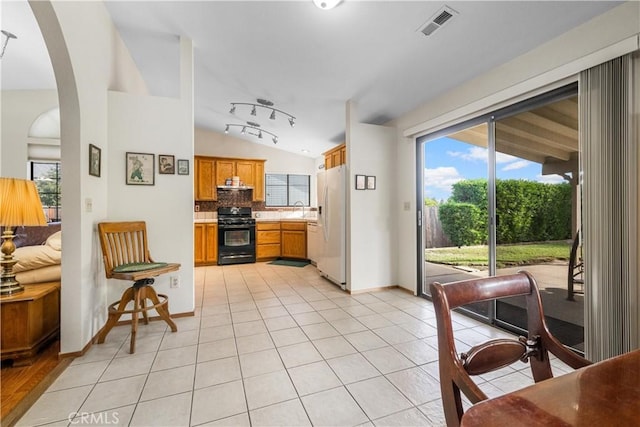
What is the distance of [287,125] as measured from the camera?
16.4 ft

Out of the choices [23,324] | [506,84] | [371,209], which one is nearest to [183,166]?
[23,324]

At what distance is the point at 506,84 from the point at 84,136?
3.54 meters

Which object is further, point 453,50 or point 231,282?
point 231,282

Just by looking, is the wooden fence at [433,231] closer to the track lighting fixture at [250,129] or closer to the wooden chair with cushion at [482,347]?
the wooden chair with cushion at [482,347]

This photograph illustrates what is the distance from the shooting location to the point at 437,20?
206cm

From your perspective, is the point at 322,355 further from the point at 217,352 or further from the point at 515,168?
the point at 515,168

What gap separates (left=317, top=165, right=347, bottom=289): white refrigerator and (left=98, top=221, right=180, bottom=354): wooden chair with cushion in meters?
2.13

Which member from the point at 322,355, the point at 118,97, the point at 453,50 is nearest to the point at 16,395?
the point at 322,355

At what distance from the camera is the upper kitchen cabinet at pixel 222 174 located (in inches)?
231

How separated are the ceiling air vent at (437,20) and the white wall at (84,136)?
2.55m

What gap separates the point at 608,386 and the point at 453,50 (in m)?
2.57

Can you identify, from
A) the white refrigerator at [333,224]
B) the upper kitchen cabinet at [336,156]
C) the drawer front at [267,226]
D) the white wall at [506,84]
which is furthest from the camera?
the drawer front at [267,226]

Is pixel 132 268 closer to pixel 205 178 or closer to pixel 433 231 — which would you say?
pixel 433 231

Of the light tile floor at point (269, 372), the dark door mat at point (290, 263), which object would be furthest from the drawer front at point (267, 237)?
the light tile floor at point (269, 372)
